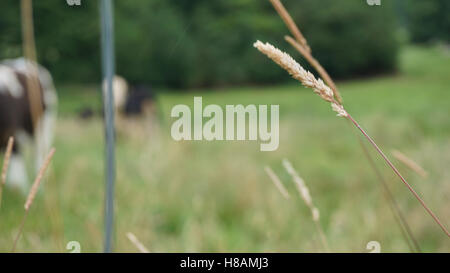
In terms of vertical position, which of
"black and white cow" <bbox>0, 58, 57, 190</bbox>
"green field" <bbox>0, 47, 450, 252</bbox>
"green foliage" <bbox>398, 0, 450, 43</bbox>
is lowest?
"green field" <bbox>0, 47, 450, 252</bbox>

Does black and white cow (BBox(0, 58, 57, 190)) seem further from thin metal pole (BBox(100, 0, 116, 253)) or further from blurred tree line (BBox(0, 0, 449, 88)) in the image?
blurred tree line (BBox(0, 0, 449, 88))

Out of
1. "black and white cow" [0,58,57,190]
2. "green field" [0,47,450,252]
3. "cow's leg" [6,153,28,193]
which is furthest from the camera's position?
"black and white cow" [0,58,57,190]

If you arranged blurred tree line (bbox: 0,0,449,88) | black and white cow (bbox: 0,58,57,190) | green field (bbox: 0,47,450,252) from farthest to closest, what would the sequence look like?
1. blurred tree line (bbox: 0,0,449,88)
2. black and white cow (bbox: 0,58,57,190)
3. green field (bbox: 0,47,450,252)

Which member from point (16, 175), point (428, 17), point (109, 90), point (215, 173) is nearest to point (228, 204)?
point (215, 173)

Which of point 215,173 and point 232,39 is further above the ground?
point 232,39

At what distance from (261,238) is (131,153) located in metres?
2.58

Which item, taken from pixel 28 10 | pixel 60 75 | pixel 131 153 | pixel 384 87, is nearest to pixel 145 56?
pixel 60 75

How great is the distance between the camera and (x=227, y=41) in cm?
2042

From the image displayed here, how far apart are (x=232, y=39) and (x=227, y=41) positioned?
272mm

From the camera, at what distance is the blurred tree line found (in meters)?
17.4

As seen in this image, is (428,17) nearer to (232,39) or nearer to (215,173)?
(232,39)

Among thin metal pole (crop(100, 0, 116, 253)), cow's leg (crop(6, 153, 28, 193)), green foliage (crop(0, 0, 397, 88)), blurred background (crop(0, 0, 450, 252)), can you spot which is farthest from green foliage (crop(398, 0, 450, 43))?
thin metal pole (crop(100, 0, 116, 253))

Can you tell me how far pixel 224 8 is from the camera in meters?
21.1
